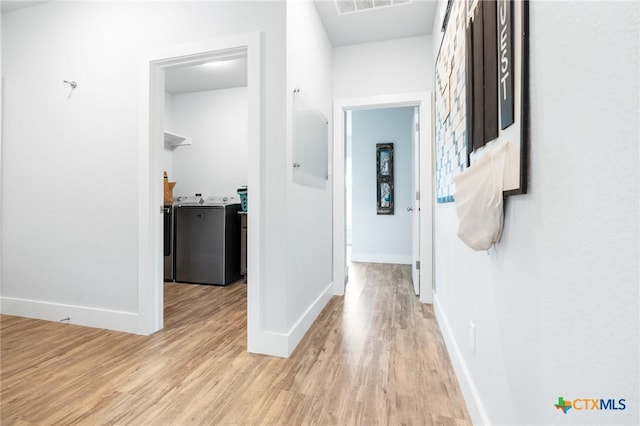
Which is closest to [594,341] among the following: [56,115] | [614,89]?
[614,89]

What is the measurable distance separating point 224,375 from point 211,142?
3.54 metres

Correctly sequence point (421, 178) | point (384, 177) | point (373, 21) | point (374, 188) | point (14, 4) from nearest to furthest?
1. point (14, 4)
2. point (373, 21)
3. point (421, 178)
4. point (384, 177)
5. point (374, 188)

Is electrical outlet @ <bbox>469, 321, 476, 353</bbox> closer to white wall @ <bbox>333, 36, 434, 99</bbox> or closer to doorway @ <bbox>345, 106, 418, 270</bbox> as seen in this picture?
white wall @ <bbox>333, 36, 434, 99</bbox>

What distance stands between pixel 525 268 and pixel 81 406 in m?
1.90

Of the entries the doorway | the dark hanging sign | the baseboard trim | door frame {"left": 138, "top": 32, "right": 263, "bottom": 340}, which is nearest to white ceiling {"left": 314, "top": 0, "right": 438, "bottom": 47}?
door frame {"left": 138, "top": 32, "right": 263, "bottom": 340}

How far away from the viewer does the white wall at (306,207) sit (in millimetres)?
1953

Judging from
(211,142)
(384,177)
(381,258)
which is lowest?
(381,258)

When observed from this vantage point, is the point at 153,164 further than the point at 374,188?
No

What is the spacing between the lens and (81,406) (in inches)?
55.2

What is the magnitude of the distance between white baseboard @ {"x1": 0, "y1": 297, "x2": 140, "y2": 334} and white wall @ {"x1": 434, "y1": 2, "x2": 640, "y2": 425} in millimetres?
2397

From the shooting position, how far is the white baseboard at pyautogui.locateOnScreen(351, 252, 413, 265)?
15.8 ft

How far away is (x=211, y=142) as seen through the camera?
14.6 feet

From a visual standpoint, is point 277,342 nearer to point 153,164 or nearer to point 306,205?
point 306,205

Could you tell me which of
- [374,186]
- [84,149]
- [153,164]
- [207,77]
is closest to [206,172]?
[207,77]
